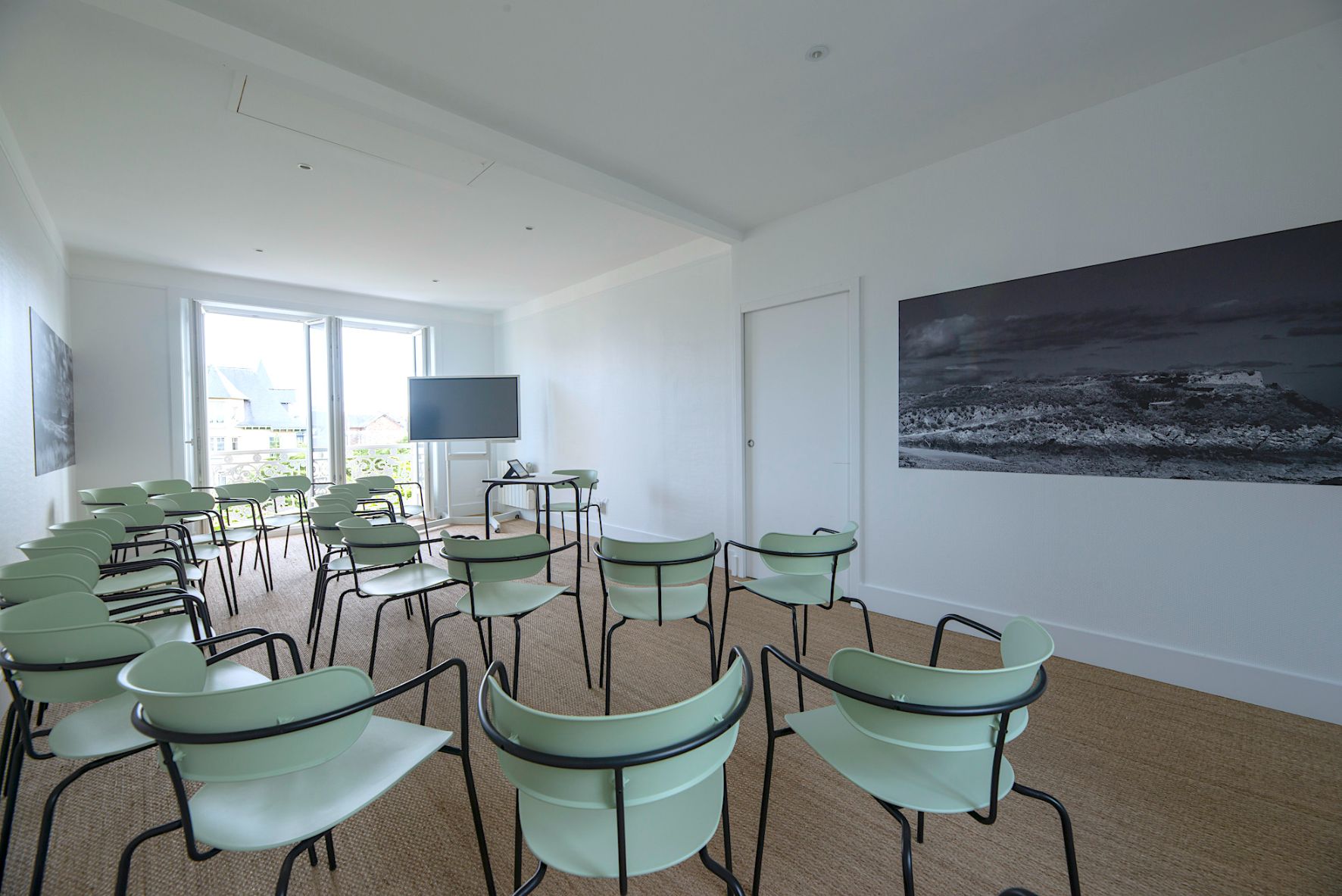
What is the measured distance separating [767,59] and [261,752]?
297cm

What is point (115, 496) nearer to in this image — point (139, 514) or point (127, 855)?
point (139, 514)

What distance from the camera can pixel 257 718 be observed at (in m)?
0.99

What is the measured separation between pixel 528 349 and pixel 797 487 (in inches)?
185

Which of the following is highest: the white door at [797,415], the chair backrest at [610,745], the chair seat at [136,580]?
the white door at [797,415]

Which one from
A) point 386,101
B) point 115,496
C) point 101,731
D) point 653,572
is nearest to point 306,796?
point 101,731

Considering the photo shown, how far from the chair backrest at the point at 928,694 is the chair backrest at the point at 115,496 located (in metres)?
5.14

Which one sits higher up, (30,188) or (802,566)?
(30,188)

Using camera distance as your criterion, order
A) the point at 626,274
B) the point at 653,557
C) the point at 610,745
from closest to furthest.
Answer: the point at 610,745 < the point at 653,557 < the point at 626,274

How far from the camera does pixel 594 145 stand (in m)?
3.11

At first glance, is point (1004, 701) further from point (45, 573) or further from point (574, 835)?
point (45, 573)

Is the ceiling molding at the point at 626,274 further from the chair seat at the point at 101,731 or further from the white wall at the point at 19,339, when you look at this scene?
the chair seat at the point at 101,731

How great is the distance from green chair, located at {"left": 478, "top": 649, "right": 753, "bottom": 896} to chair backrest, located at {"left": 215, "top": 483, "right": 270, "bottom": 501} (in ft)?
15.2

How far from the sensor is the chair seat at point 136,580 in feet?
8.57

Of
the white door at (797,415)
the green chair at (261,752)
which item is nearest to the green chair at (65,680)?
the green chair at (261,752)
